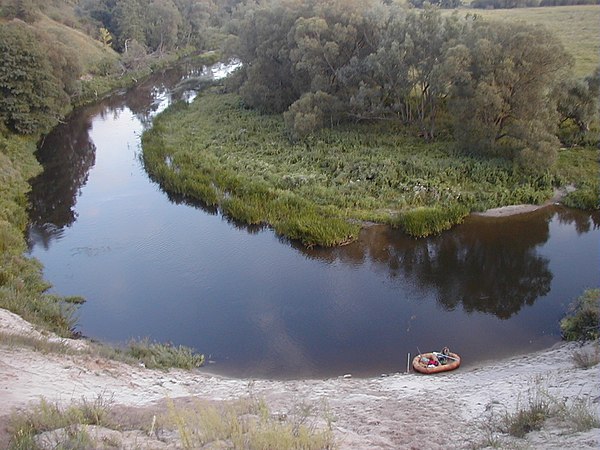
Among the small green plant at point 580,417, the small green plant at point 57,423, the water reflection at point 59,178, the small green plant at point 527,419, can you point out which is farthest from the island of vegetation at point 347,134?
the small green plant at point 57,423

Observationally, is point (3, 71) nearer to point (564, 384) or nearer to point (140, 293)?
point (140, 293)

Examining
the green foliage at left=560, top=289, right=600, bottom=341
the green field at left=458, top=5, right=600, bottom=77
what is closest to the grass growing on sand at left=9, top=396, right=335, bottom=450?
the green foliage at left=560, top=289, right=600, bottom=341

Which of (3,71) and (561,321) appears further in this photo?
(3,71)

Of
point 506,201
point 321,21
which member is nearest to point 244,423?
point 506,201

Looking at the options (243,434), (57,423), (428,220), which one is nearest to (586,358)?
(243,434)

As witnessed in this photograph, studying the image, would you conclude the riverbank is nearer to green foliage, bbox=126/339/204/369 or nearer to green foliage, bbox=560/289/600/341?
green foliage, bbox=126/339/204/369

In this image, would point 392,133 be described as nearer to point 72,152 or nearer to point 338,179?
point 338,179
